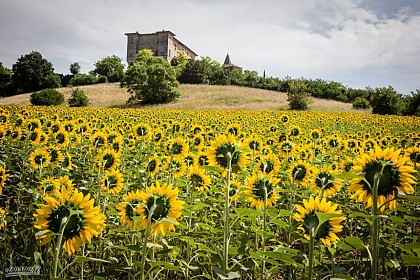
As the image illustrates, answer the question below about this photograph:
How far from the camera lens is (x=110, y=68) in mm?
74438

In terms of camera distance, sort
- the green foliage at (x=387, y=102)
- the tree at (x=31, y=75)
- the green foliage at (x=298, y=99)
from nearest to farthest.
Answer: the green foliage at (x=387, y=102)
the green foliage at (x=298, y=99)
the tree at (x=31, y=75)

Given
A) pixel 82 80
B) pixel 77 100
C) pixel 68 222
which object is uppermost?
pixel 82 80

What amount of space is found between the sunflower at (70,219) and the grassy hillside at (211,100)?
25899mm

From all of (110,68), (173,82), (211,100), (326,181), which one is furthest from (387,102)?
(110,68)

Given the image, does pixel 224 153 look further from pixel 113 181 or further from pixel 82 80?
pixel 82 80

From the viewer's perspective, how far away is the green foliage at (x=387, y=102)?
972 inches

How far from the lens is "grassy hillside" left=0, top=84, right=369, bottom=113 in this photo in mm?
28875

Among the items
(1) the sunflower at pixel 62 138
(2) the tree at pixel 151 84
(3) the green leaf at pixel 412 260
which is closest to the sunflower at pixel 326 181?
(3) the green leaf at pixel 412 260

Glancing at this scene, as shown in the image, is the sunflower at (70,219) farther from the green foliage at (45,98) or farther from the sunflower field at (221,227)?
the green foliage at (45,98)

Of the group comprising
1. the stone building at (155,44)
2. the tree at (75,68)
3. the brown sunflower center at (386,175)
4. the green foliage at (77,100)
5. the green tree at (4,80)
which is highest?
the stone building at (155,44)

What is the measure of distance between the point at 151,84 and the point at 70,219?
35.8 metres

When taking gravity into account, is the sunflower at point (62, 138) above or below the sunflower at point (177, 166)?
above

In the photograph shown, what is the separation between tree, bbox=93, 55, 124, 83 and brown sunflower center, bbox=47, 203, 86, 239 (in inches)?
2879

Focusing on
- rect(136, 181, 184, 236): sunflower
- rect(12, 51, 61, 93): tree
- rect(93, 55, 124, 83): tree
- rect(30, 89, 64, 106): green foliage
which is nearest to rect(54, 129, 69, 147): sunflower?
rect(136, 181, 184, 236): sunflower
